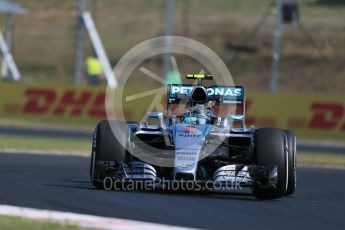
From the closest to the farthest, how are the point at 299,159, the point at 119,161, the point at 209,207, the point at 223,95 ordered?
1. the point at 209,207
2. the point at 119,161
3. the point at 223,95
4. the point at 299,159

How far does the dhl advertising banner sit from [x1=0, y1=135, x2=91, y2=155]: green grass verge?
14.2 ft

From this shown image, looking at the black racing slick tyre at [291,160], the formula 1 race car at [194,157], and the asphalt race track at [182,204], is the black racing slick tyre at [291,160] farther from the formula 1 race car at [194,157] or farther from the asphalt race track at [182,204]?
the asphalt race track at [182,204]

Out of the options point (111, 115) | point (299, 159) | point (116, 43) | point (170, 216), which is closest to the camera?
point (170, 216)

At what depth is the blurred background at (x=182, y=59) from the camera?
96.0ft

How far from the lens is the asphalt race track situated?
9.38m

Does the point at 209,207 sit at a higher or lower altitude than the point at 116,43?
lower

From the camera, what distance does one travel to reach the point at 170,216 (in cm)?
946

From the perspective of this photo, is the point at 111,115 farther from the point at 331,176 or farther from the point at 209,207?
the point at 209,207

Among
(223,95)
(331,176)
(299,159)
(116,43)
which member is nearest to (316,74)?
(116,43)

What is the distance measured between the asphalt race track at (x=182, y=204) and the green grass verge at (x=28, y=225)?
1.00 metres

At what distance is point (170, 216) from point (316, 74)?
3353cm

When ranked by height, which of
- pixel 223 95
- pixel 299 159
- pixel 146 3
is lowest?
pixel 299 159

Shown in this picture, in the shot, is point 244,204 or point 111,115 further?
point 111,115

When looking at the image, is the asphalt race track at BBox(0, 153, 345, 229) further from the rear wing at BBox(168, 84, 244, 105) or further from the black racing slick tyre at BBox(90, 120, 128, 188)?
the rear wing at BBox(168, 84, 244, 105)
